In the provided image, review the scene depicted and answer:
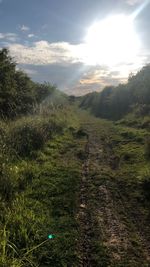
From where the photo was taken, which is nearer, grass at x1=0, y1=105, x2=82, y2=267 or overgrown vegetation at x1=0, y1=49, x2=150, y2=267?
grass at x1=0, y1=105, x2=82, y2=267

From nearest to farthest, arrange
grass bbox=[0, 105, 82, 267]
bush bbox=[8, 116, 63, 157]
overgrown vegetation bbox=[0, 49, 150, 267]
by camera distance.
A: grass bbox=[0, 105, 82, 267] → overgrown vegetation bbox=[0, 49, 150, 267] → bush bbox=[8, 116, 63, 157]

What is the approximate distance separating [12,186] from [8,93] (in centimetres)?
1291

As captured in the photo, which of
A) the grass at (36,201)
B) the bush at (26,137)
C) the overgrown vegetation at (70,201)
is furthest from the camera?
the bush at (26,137)

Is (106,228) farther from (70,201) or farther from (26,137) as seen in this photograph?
(26,137)

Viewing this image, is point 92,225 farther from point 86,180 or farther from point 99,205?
point 86,180

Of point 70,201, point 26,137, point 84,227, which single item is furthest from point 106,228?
point 26,137

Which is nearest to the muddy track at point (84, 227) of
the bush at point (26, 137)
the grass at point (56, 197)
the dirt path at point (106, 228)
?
the dirt path at point (106, 228)

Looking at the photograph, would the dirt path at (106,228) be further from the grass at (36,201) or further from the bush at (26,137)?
the bush at (26,137)

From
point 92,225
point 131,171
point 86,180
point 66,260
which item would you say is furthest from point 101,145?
point 66,260

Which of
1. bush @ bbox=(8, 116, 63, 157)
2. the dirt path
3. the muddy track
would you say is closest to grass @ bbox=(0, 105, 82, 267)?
bush @ bbox=(8, 116, 63, 157)

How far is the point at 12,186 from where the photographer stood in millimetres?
8250

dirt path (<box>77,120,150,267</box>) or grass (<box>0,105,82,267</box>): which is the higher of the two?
grass (<box>0,105,82,267</box>)

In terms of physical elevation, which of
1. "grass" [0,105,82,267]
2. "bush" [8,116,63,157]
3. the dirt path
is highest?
"bush" [8,116,63,157]

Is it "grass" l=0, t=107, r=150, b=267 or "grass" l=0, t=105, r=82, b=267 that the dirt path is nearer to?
"grass" l=0, t=107, r=150, b=267
